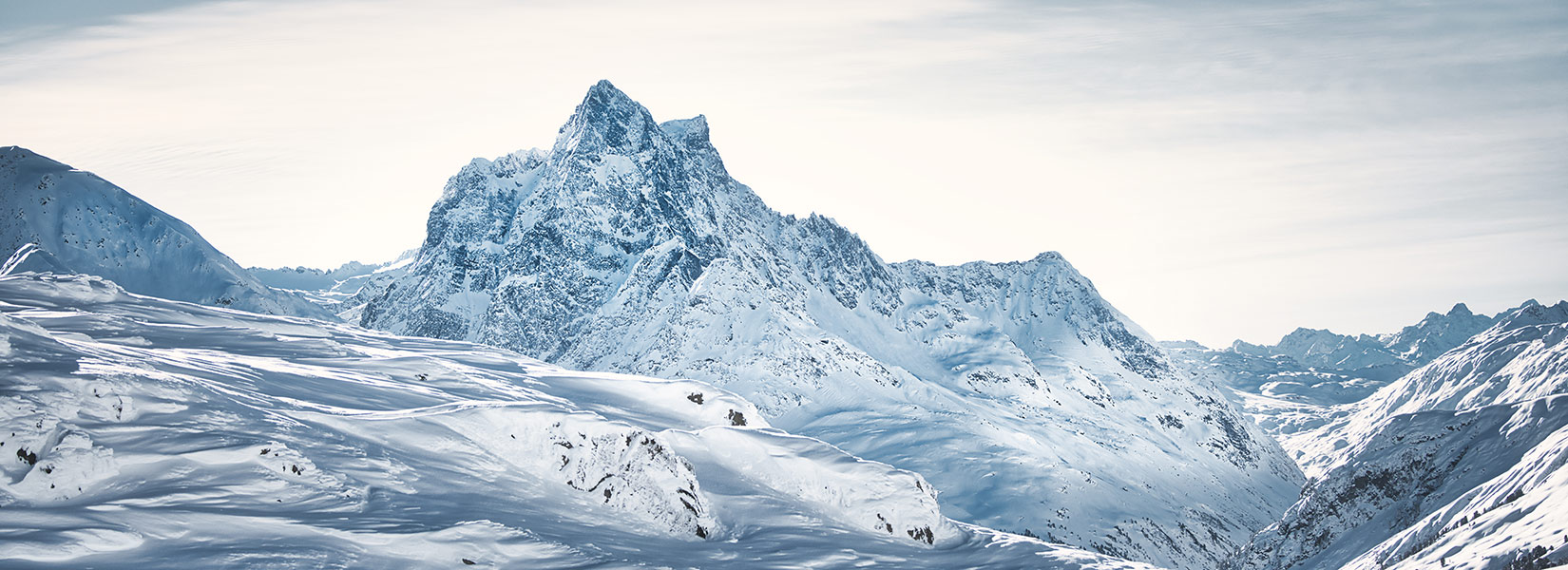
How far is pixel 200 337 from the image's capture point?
72.4 meters

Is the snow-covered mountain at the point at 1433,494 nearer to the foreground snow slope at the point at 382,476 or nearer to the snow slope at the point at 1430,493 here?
the snow slope at the point at 1430,493

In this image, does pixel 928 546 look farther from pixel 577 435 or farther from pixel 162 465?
pixel 162 465

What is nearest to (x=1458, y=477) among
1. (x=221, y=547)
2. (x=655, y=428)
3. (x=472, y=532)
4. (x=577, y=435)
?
(x=655, y=428)

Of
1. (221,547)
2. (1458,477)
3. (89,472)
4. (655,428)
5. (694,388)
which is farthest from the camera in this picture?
(1458,477)

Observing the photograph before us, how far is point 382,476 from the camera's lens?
43719 millimetres

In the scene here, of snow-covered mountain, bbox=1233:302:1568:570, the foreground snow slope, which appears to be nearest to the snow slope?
snow-covered mountain, bbox=1233:302:1568:570

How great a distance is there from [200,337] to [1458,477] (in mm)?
105898

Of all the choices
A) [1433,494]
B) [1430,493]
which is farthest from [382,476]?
[1430,493]

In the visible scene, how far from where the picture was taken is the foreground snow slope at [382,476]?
116 feet

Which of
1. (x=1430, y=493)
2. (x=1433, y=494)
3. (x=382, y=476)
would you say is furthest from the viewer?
(x=1430, y=493)

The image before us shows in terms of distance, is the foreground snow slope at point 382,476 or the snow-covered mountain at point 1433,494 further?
the snow-covered mountain at point 1433,494

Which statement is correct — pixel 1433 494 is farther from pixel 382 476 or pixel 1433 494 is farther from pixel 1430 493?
pixel 382 476

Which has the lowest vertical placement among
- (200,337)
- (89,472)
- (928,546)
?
(928,546)

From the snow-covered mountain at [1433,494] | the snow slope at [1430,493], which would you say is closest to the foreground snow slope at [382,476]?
the snow-covered mountain at [1433,494]
